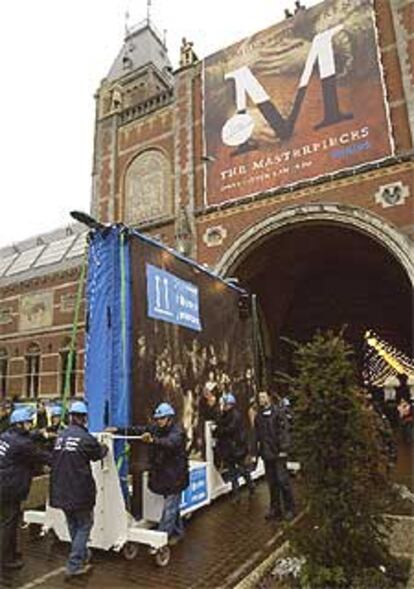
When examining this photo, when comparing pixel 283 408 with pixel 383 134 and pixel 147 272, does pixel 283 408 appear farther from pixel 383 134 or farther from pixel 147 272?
pixel 383 134

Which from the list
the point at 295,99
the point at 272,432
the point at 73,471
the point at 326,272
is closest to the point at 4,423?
the point at 73,471

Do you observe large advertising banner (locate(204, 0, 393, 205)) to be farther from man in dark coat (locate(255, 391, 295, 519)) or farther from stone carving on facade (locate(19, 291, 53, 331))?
stone carving on facade (locate(19, 291, 53, 331))

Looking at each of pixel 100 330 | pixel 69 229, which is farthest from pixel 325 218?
pixel 69 229

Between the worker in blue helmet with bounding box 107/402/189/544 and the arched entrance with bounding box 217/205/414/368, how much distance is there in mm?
9295

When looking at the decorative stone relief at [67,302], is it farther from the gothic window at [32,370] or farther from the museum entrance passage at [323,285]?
the museum entrance passage at [323,285]

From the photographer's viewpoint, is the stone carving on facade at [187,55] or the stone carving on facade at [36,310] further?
the stone carving on facade at [36,310]

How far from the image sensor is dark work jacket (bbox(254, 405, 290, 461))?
22.8 ft

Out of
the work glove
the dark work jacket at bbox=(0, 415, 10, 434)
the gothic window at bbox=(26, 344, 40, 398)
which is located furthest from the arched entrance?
the gothic window at bbox=(26, 344, 40, 398)

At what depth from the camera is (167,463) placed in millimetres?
5574

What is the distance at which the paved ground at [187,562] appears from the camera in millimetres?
4648

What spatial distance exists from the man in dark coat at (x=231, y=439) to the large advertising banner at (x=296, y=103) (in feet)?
30.7

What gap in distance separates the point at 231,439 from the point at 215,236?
9.58 meters

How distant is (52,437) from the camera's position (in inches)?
243

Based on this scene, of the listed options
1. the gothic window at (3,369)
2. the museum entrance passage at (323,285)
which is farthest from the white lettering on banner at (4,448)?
the gothic window at (3,369)
